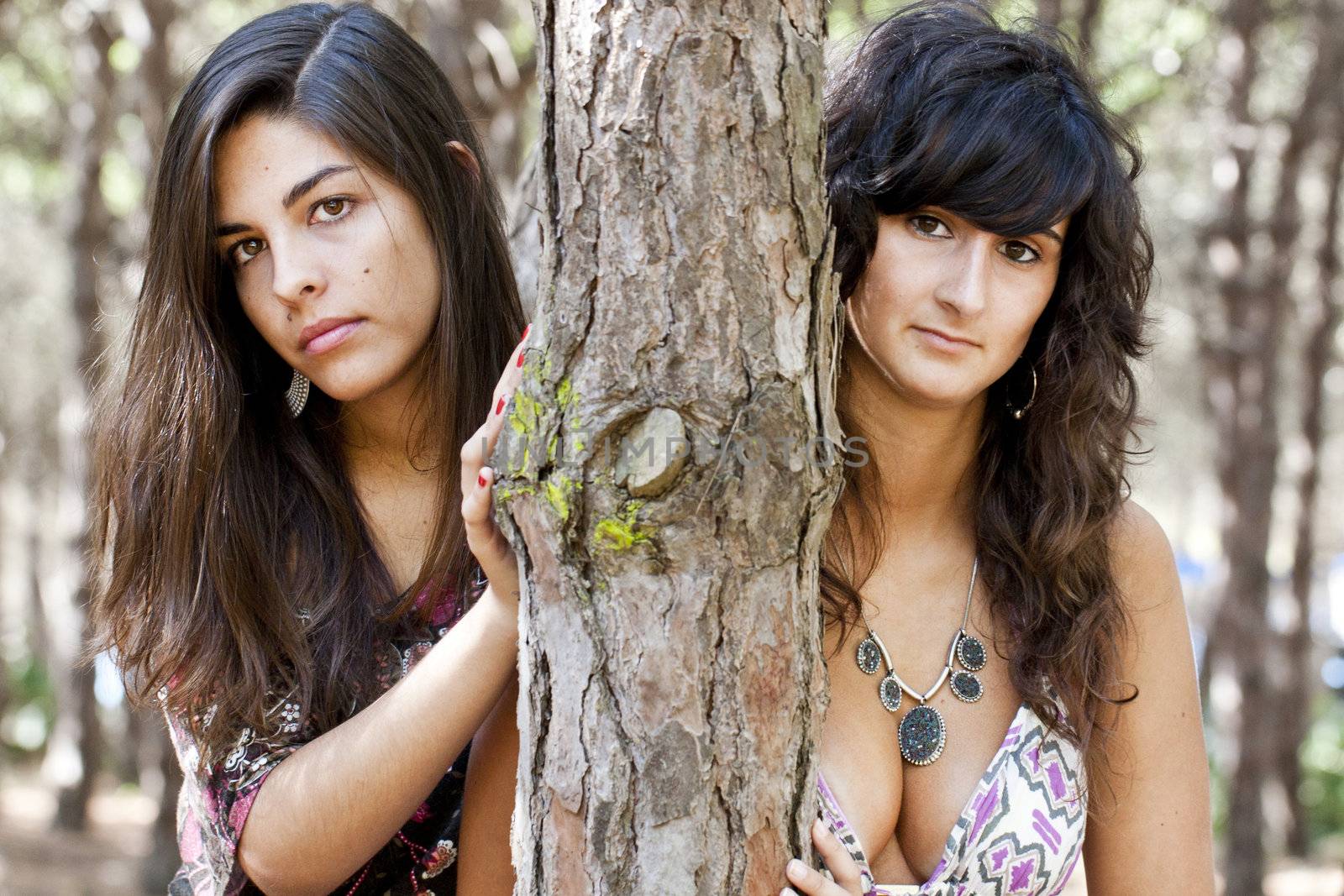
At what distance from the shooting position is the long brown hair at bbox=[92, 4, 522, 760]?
7.19ft

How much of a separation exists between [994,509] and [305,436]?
1359mm

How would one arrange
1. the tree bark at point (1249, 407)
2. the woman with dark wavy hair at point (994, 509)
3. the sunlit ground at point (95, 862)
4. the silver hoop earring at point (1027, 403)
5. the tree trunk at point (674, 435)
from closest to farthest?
the tree trunk at point (674, 435) < the woman with dark wavy hair at point (994, 509) < the silver hoop earring at point (1027, 403) < the tree bark at point (1249, 407) < the sunlit ground at point (95, 862)

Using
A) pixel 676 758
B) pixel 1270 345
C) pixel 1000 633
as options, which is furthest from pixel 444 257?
pixel 1270 345

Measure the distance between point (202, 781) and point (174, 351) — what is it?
77 centimetres

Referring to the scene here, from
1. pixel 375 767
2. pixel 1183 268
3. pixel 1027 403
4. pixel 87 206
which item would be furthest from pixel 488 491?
pixel 1183 268

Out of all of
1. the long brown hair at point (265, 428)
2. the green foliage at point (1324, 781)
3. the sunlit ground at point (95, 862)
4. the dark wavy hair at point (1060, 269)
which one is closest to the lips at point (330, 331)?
the long brown hair at point (265, 428)

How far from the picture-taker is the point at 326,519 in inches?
92.7

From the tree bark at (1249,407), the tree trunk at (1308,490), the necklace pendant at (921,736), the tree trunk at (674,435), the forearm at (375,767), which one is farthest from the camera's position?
the tree trunk at (1308,490)

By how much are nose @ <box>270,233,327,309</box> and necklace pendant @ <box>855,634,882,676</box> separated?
118cm

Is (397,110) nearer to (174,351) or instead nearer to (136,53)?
(174,351)

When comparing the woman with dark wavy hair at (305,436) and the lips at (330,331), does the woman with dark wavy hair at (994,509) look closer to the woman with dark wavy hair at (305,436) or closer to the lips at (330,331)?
the woman with dark wavy hair at (305,436)

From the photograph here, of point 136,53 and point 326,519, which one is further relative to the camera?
point 136,53

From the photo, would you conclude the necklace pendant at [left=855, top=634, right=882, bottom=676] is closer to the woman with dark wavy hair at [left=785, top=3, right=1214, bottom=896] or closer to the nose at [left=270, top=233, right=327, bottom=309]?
the woman with dark wavy hair at [left=785, top=3, right=1214, bottom=896]

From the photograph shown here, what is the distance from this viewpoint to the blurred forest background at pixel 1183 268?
23.9 feet
